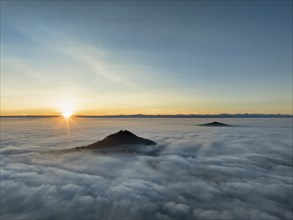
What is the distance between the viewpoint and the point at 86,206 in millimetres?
12711

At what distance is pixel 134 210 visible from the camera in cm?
1220

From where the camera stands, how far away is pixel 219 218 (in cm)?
1132

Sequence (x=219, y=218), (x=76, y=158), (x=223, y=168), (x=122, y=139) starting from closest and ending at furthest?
(x=219, y=218) < (x=223, y=168) < (x=76, y=158) < (x=122, y=139)

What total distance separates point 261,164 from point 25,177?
23988 millimetres

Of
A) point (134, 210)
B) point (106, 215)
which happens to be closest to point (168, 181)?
point (134, 210)

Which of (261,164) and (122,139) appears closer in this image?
(261,164)

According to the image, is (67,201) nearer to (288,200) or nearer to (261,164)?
(288,200)

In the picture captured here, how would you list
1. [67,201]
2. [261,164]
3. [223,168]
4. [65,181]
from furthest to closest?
[261,164]
[223,168]
[65,181]
[67,201]

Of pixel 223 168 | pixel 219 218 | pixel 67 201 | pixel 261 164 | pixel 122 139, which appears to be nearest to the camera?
pixel 219 218

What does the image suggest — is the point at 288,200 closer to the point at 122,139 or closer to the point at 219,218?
the point at 219,218

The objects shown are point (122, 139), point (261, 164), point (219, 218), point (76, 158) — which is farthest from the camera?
point (122, 139)

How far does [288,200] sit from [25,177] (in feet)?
64.3

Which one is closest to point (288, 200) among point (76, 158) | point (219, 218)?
point (219, 218)

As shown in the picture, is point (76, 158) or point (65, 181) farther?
point (76, 158)
